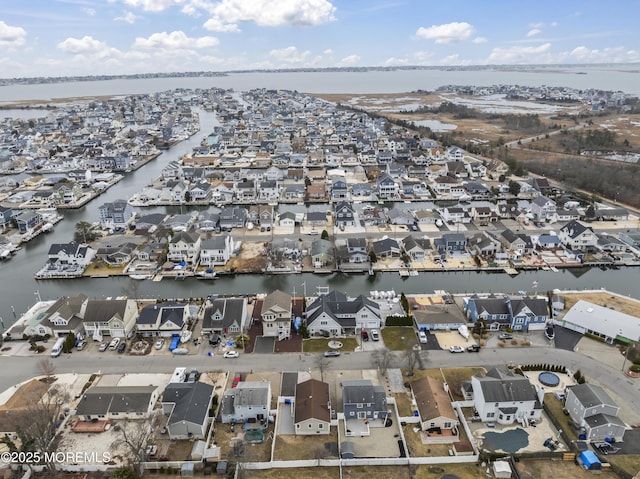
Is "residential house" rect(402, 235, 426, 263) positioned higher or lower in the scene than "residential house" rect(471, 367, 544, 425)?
higher

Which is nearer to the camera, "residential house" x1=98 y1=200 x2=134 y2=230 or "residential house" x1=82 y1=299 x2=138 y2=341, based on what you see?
"residential house" x1=82 y1=299 x2=138 y2=341

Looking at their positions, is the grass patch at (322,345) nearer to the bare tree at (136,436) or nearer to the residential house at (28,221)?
the bare tree at (136,436)

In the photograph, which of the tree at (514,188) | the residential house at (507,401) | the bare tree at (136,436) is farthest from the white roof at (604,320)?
the tree at (514,188)

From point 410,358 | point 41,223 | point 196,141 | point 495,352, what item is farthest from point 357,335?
point 196,141

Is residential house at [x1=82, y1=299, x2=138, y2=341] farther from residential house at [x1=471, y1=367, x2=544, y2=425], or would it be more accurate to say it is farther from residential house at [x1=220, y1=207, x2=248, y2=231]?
residential house at [x1=471, y1=367, x2=544, y2=425]

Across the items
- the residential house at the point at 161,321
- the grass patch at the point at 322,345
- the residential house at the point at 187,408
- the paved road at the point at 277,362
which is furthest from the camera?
the residential house at the point at 161,321

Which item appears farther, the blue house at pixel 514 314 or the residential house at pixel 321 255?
the residential house at pixel 321 255

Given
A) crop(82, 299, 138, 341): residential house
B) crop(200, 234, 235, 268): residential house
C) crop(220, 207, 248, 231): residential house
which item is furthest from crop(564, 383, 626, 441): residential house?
crop(220, 207, 248, 231): residential house
